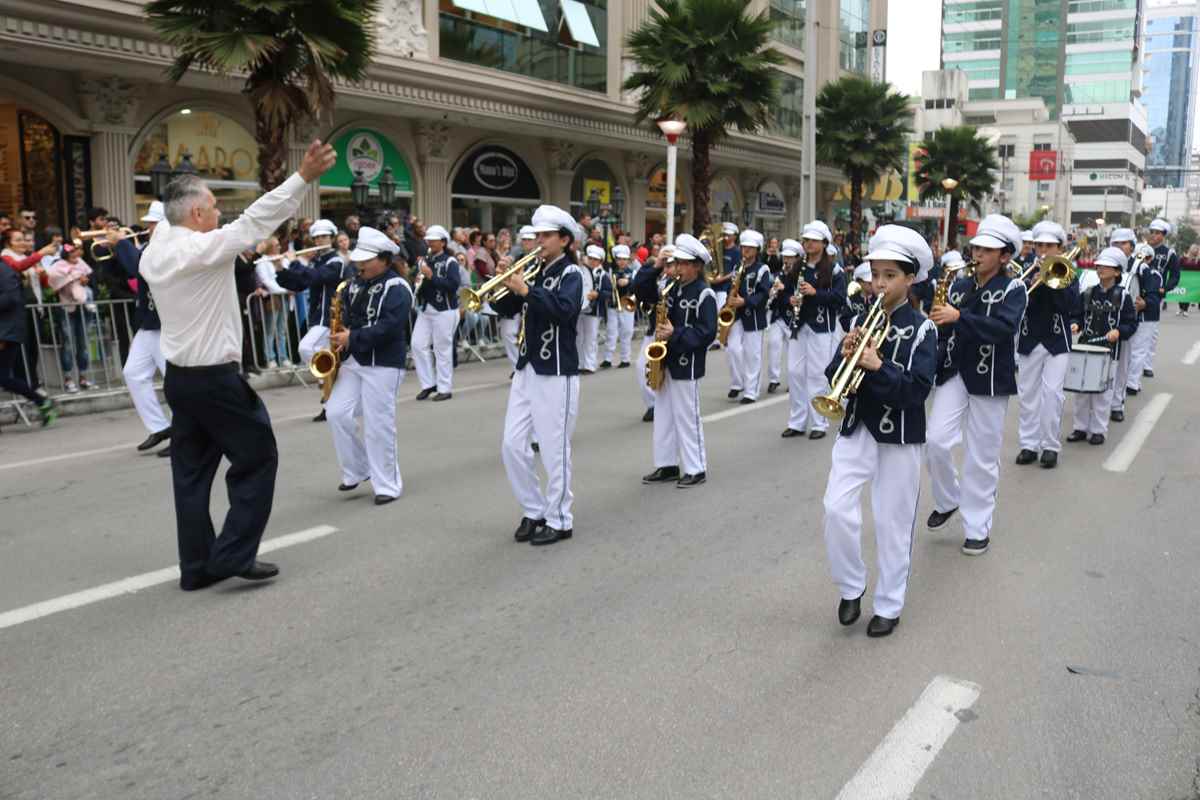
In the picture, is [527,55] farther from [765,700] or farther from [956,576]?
[765,700]

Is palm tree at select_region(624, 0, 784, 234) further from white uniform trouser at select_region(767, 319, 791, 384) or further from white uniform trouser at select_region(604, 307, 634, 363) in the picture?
white uniform trouser at select_region(767, 319, 791, 384)

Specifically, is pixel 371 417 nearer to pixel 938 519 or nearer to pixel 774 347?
pixel 938 519

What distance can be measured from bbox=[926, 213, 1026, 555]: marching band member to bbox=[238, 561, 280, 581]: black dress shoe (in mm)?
4174

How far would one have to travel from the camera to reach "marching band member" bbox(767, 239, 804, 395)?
1219 cm

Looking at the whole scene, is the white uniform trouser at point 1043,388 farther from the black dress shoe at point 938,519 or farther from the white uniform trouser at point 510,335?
the white uniform trouser at point 510,335

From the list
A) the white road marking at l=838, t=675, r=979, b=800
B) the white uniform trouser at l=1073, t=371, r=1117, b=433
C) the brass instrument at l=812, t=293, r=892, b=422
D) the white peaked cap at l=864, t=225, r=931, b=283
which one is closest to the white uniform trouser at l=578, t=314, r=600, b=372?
the white uniform trouser at l=1073, t=371, r=1117, b=433

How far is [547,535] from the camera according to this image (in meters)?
6.82

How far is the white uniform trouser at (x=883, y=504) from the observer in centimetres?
517

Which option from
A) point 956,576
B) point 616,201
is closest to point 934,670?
point 956,576

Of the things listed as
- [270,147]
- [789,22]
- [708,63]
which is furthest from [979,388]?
[789,22]

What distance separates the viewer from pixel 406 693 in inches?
175

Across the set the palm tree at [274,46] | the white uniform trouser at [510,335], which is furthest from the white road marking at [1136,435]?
the palm tree at [274,46]

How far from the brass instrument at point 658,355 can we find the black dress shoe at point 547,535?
1895mm

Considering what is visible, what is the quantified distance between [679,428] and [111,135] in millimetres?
13255
